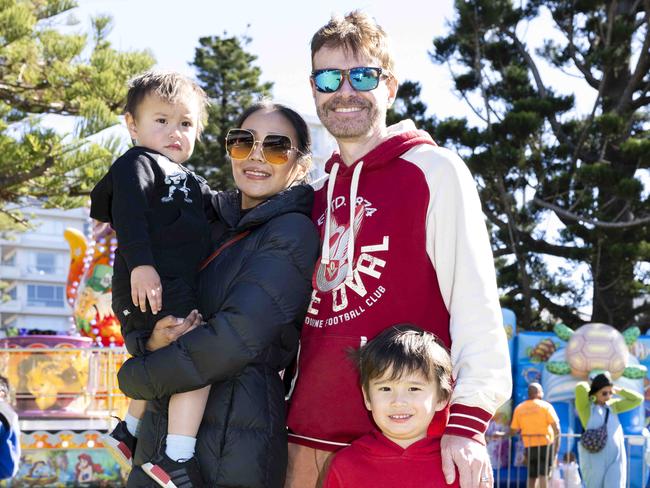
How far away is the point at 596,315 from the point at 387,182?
13047mm

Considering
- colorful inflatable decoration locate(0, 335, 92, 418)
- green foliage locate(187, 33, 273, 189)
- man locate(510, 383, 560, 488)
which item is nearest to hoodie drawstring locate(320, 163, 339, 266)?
man locate(510, 383, 560, 488)

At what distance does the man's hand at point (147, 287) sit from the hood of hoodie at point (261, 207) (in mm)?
264

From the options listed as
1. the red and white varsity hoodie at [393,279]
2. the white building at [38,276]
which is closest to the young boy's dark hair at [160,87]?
the red and white varsity hoodie at [393,279]

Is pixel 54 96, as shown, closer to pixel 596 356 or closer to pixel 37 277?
pixel 596 356

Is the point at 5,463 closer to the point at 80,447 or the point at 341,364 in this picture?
the point at 341,364

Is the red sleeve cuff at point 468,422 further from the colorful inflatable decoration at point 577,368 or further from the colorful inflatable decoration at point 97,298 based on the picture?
the colorful inflatable decoration at point 97,298

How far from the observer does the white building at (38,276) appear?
169 ft

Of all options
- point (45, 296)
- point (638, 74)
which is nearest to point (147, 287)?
point (638, 74)

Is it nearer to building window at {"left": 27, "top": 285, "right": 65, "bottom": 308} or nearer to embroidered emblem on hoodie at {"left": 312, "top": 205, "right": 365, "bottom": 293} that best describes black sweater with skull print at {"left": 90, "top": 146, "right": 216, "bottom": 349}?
embroidered emblem on hoodie at {"left": 312, "top": 205, "right": 365, "bottom": 293}

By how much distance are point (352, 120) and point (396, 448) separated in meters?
0.92

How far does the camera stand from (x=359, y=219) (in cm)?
255

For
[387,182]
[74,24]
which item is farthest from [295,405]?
[74,24]

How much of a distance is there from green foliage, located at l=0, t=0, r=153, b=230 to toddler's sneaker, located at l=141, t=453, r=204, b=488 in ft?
33.3

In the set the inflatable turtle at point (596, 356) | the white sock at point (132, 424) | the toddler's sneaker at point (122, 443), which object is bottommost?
the inflatable turtle at point (596, 356)
